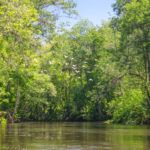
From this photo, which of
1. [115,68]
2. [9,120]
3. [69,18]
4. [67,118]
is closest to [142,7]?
[115,68]

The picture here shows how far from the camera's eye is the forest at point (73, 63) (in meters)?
21.4

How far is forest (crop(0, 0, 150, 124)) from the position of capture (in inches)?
842

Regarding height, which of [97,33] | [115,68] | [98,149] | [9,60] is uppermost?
[97,33]

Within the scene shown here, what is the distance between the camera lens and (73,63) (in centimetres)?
9050

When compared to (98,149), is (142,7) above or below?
above

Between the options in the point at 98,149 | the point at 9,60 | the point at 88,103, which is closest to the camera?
the point at 98,149

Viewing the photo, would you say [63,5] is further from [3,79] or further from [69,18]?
[3,79]

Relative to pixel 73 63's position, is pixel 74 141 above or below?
below

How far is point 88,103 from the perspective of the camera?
279ft

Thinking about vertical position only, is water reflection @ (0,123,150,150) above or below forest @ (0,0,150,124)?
below

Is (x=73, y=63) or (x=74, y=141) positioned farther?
(x=73, y=63)

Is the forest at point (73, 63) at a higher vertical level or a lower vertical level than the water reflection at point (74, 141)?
higher

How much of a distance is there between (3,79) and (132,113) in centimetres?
1715

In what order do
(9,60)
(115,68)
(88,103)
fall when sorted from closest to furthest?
(9,60) → (115,68) → (88,103)
